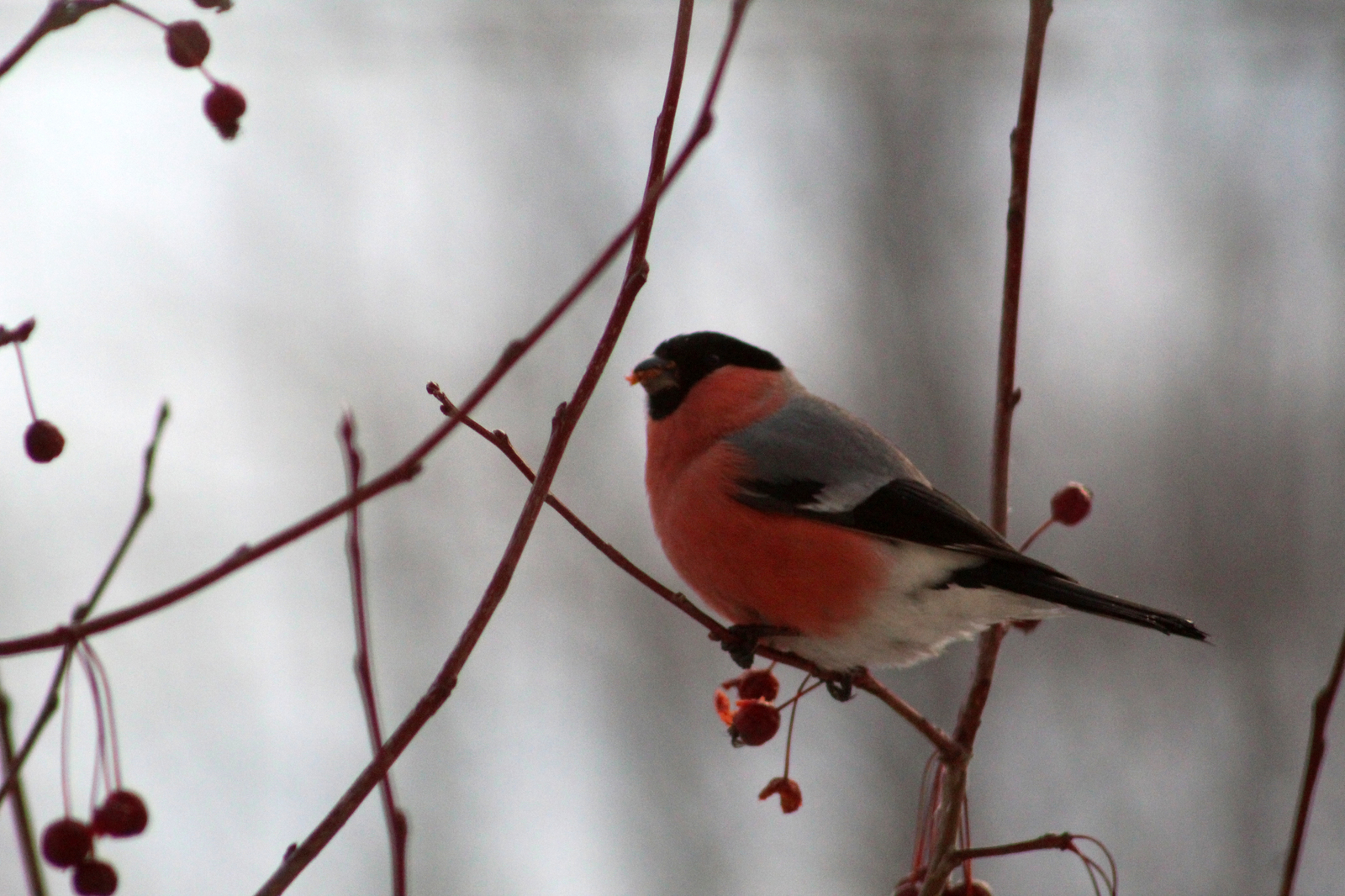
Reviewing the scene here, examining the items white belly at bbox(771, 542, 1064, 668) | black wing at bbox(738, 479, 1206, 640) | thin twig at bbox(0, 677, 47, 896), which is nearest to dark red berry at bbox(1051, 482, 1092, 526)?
black wing at bbox(738, 479, 1206, 640)

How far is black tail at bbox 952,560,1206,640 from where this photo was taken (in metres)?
2.19

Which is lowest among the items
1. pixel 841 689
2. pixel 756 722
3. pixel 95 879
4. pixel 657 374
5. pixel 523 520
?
pixel 841 689

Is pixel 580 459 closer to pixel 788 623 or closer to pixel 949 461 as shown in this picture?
pixel 949 461

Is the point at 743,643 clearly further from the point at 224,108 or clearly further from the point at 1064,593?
the point at 224,108

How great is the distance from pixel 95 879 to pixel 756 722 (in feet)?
3.60

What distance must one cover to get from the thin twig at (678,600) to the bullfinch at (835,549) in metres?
0.34

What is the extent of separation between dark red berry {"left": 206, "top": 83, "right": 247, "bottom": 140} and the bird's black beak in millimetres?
1676

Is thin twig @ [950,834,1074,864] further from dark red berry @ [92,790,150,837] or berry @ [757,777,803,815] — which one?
dark red berry @ [92,790,150,837]

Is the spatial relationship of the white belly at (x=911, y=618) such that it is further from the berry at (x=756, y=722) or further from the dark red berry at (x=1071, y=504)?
the berry at (x=756, y=722)

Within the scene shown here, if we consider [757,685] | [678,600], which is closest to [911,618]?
[757,685]

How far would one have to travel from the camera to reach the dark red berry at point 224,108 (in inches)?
61.5

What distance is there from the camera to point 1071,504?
2340mm

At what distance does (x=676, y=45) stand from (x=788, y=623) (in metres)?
1.64

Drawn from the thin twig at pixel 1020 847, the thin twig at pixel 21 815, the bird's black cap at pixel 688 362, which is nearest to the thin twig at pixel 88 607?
the thin twig at pixel 21 815
